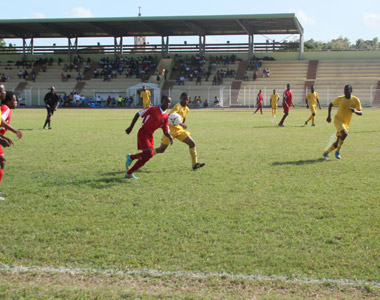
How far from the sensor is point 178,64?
52844mm

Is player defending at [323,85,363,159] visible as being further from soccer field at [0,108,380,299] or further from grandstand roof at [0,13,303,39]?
grandstand roof at [0,13,303,39]

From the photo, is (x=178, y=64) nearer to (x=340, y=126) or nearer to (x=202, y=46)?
(x=202, y=46)

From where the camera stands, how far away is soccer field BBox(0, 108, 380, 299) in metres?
3.54

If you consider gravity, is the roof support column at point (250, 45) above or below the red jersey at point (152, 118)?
above

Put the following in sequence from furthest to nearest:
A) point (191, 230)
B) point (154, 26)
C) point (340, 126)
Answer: point (154, 26), point (340, 126), point (191, 230)

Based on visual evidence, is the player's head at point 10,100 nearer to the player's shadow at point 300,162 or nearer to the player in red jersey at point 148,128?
the player in red jersey at point 148,128

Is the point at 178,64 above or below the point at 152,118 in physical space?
above

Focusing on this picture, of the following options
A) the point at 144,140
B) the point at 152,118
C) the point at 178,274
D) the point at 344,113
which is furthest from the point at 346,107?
the point at 178,274

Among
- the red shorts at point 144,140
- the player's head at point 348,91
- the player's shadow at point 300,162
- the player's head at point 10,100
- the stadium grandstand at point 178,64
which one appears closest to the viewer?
the player's head at point 10,100

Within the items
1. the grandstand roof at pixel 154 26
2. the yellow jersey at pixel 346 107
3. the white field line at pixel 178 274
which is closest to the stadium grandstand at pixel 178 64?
the grandstand roof at pixel 154 26

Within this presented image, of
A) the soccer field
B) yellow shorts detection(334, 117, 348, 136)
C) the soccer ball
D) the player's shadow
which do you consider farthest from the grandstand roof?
the soccer field

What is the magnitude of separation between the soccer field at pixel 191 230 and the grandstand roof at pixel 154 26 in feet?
134

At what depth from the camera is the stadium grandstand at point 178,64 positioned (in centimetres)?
4475

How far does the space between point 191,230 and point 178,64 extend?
49468 mm
